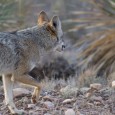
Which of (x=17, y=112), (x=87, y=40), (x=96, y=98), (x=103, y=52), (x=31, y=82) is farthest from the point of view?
(x=87, y=40)

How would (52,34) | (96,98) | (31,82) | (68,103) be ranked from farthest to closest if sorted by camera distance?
(52,34), (96,98), (68,103), (31,82)

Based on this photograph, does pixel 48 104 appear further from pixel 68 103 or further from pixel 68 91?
pixel 68 91

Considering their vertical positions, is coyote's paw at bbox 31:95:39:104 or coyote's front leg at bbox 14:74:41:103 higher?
coyote's front leg at bbox 14:74:41:103

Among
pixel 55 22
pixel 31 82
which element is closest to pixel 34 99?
pixel 31 82

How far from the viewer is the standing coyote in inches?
286

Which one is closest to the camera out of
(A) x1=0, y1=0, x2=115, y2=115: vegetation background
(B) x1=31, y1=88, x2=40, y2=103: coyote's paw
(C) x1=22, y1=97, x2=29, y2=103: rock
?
(B) x1=31, y1=88, x2=40, y2=103: coyote's paw

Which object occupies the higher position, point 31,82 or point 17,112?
point 31,82

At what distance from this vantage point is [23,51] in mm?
7484

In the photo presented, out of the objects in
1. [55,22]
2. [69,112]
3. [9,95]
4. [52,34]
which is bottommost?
[69,112]

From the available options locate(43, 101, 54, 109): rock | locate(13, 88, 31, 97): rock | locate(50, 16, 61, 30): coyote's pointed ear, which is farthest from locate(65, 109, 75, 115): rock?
locate(50, 16, 61, 30): coyote's pointed ear

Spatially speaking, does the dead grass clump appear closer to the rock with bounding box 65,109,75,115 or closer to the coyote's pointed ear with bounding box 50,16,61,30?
the coyote's pointed ear with bounding box 50,16,61,30

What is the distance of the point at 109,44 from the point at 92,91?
5.38m

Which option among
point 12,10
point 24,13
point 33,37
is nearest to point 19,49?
point 33,37

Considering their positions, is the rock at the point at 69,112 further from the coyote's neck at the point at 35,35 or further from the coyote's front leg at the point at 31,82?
the coyote's neck at the point at 35,35
